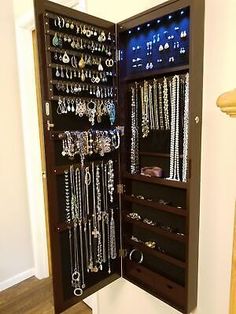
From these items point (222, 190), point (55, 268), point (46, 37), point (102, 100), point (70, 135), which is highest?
point (46, 37)

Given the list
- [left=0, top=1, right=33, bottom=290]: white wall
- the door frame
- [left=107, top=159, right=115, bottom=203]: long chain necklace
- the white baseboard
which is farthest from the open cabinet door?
the white baseboard

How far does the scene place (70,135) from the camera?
3.87ft

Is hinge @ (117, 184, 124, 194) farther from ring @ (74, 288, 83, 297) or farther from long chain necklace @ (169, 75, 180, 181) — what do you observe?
ring @ (74, 288, 83, 297)

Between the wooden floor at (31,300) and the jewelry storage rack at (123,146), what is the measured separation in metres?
0.79

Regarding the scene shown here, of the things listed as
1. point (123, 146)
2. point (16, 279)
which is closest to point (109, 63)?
point (123, 146)

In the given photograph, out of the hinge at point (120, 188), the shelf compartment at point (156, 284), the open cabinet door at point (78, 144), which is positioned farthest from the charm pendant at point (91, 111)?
the shelf compartment at point (156, 284)

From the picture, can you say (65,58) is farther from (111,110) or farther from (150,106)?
(150,106)

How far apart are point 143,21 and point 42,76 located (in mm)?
526

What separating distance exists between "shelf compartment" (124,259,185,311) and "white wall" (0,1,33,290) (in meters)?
1.18

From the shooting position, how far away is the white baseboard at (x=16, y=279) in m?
2.18

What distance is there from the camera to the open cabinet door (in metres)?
1.10

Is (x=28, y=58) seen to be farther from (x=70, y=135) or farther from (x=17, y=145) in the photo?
(x=70, y=135)

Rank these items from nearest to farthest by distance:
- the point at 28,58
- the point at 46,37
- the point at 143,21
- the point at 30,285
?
the point at 46,37
the point at 143,21
the point at 28,58
the point at 30,285

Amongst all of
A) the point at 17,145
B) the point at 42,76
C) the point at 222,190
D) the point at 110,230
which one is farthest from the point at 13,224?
the point at 222,190
